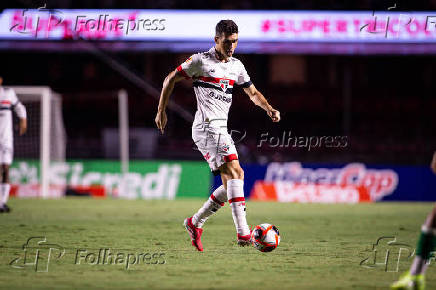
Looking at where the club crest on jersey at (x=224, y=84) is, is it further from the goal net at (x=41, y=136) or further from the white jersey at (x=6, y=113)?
the goal net at (x=41, y=136)

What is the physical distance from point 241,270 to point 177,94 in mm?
20004

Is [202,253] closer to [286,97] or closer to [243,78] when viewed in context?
[243,78]

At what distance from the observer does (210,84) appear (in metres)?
6.90

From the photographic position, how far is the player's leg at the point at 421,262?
4.38 metres

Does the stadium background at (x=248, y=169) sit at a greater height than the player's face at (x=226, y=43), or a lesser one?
lesser

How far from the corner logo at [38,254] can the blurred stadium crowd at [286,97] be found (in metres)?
12.1

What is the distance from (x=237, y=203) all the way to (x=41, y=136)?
37.1ft

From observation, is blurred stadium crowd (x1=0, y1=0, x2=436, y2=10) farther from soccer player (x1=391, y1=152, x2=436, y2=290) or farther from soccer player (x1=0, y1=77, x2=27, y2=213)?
soccer player (x1=391, y1=152, x2=436, y2=290)

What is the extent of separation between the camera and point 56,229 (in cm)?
897

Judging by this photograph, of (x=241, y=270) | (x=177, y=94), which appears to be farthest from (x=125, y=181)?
(x=241, y=270)

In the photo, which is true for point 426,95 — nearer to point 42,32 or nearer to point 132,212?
point 42,32

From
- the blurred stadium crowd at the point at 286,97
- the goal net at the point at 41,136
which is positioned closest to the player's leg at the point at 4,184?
the goal net at the point at 41,136

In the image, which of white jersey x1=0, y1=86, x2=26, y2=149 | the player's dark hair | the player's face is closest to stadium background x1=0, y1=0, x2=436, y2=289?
white jersey x1=0, y1=86, x2=26, y2=149

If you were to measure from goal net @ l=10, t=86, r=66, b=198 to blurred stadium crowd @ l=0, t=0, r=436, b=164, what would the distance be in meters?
1.89
